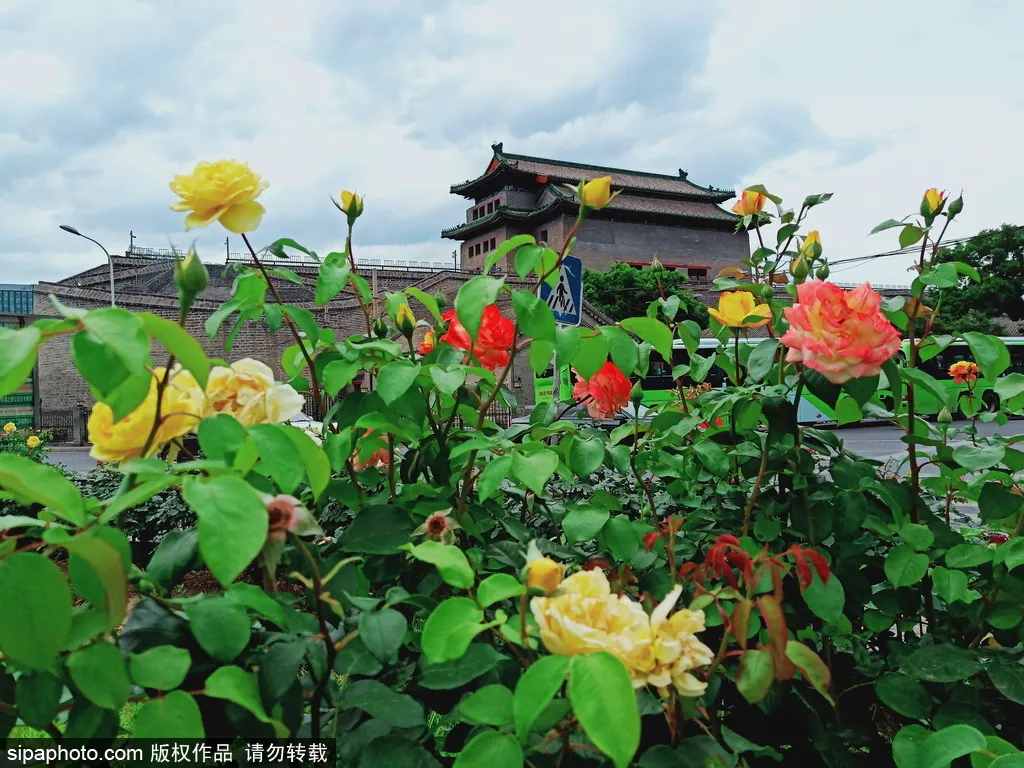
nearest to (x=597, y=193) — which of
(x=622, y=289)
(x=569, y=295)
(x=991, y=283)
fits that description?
(x=569, y=295)

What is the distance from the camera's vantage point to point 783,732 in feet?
2.55

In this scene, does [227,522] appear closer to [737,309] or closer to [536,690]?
[536,690]

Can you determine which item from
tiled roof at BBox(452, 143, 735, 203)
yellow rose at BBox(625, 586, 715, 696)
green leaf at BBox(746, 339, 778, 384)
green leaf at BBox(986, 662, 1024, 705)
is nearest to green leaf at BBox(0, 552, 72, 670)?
yellow rose at BBox(625, 586, 715, 696)

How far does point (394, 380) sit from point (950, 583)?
61 cm

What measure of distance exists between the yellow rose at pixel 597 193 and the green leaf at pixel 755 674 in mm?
466

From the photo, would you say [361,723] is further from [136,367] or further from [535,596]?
[136,367]

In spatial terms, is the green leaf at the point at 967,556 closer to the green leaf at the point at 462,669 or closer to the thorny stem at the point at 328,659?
the green leaf at the point at 462,669

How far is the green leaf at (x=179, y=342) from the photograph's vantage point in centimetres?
42

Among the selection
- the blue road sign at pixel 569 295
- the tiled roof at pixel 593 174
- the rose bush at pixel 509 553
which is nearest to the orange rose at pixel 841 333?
the rose bush at pixel 509 553

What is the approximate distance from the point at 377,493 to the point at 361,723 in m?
0.33

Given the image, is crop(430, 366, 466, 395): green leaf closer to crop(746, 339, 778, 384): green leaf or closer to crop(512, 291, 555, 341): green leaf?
crop(512, 291, 555, 341): green leaf

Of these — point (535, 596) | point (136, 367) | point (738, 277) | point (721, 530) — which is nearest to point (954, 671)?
point (721, 530)

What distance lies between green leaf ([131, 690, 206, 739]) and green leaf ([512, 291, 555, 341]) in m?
0.43

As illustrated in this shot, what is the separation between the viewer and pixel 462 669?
Answer: 1.72ft
